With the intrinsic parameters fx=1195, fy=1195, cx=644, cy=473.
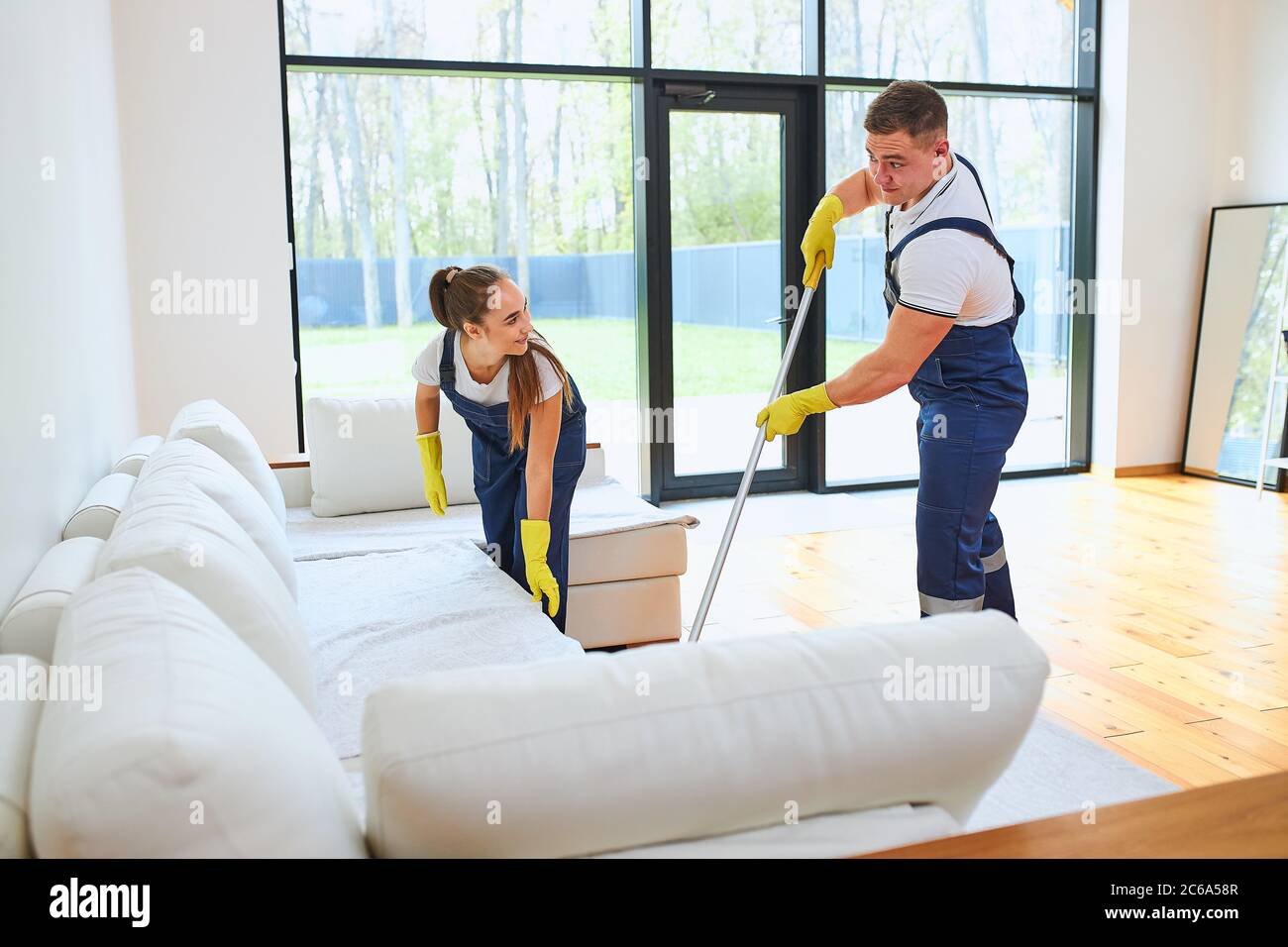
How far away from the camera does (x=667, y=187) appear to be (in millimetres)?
5395

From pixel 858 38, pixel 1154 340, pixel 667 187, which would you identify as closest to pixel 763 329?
pixel 667 187

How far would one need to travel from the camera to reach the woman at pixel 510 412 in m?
2.57

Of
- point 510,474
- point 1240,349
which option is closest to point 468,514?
point 510,474

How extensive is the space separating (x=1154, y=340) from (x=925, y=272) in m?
4.21

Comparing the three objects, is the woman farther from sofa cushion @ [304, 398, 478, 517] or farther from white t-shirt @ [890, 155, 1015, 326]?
white t-shirt @ [890, 155, 1015, 326]

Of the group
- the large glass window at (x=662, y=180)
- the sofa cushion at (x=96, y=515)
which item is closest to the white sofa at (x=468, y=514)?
the sofa cushion at (x=96, y=515)

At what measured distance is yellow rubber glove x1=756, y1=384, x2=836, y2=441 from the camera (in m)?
2.64

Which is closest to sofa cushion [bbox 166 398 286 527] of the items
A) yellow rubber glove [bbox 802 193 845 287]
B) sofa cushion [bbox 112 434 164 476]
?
sofa cushion [bbox 112 434 164 476]

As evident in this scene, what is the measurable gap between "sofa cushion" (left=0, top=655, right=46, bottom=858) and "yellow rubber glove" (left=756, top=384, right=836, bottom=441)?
65.9 inches

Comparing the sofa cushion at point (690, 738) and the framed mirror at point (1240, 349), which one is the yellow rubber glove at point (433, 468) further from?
the framed mirror at point (1240, 349)

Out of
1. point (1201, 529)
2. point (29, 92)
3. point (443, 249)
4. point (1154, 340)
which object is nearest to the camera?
point (29, 92)

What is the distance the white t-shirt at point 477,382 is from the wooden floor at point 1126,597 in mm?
1205

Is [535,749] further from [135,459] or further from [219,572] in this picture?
[135,459]
